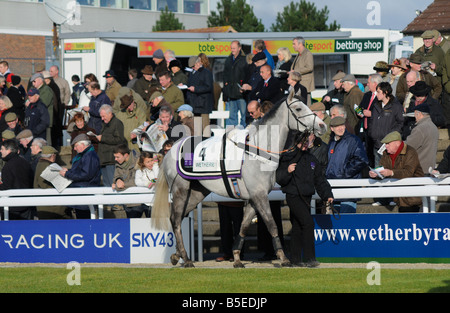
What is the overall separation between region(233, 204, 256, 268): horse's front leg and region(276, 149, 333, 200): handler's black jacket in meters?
0.53

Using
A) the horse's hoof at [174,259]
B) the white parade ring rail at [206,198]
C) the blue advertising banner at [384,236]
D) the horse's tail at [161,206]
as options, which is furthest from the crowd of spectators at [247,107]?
the horse's hoof at [174,259]

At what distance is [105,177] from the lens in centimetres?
1513

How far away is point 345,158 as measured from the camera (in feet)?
39.0

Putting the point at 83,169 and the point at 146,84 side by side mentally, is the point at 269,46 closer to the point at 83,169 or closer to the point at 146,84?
the point at 146,84

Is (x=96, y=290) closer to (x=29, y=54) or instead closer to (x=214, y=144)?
(x=214, y=144)

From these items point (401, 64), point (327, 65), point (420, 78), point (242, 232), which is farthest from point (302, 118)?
point (327, 65)

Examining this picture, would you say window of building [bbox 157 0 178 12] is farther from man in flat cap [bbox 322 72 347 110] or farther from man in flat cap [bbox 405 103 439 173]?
man in flat cap [bbox 405 103 439 173]

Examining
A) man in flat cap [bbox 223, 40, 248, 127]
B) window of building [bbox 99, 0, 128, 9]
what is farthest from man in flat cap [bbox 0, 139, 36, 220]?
window of building [bbox 99, 0, 128, 9]

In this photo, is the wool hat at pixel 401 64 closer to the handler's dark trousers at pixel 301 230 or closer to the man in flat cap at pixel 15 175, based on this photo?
the handler's dark trousers at pixel 301 230

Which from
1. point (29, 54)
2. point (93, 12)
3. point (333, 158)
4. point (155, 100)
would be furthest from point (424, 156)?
point (93, 12)

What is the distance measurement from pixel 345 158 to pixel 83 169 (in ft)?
12.7

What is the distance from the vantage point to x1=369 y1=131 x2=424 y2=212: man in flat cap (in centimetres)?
1142
